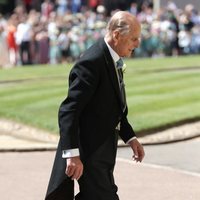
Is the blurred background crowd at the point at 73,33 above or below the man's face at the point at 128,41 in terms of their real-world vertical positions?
Answer: below

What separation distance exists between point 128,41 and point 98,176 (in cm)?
87

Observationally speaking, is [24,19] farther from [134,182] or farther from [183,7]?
[134,182]

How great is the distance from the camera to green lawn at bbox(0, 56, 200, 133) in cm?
1136

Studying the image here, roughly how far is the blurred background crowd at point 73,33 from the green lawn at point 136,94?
6.96ft

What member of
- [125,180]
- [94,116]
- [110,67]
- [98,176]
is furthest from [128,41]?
[125,180]

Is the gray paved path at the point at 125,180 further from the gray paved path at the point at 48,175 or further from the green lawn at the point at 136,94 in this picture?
the green lawn at the point at 136,94

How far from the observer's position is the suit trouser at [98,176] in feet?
14.4

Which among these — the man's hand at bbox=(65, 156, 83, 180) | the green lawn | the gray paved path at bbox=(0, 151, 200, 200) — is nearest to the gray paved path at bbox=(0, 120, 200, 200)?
the gray paved path at bbox=(0, 151, 200, 200)

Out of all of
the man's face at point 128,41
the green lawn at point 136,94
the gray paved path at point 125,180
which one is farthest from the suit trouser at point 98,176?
the green lawn at point 136,94

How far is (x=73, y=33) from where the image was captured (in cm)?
2300

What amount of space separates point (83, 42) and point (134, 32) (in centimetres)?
1881

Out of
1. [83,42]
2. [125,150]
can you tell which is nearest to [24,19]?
[83,42]

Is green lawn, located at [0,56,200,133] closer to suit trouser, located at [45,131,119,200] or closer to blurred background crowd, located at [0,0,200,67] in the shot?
blurred background crowd, located at [0,0,200,67]

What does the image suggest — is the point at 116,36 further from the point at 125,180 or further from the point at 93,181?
the point at 125,180
